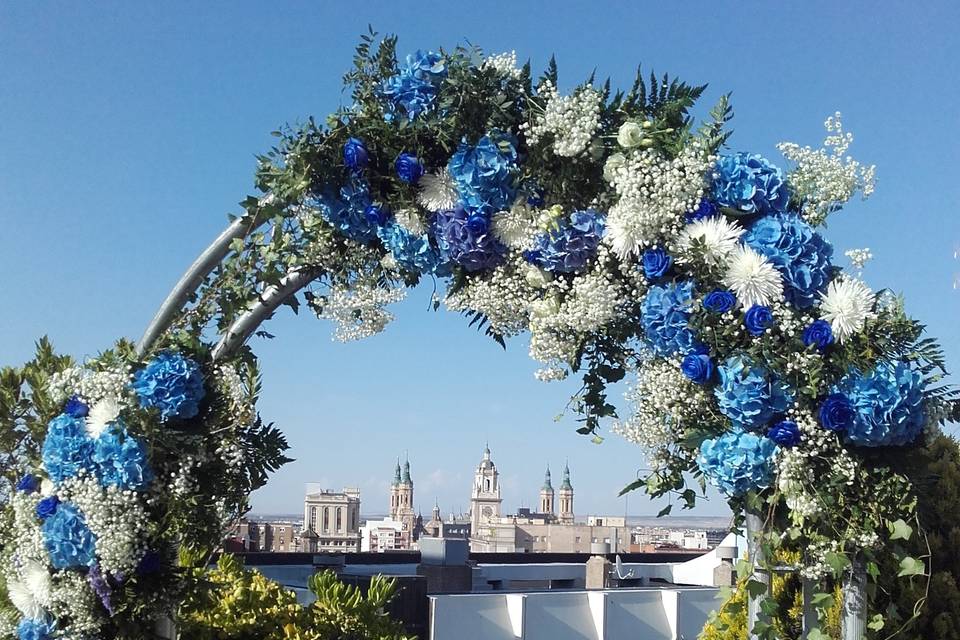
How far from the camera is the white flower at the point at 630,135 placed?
303 cm

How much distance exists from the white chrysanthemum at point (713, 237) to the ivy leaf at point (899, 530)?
34.6 inches

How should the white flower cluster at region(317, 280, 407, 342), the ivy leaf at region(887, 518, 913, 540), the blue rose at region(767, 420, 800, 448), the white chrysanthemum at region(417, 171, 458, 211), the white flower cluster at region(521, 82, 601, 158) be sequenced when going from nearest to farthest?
the ivy leaf at region(887, 518, 913, 540), the blue rose at region(767, 420, 800, 448), the white flower cluster at region(521, 82, 601, 158), the white chrysanthemum at region(417, 171, 458, 211), the white flower cluster at region(317, 280, 407, 342)

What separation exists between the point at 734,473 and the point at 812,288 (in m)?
0.59

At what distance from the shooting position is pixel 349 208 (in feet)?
11.2

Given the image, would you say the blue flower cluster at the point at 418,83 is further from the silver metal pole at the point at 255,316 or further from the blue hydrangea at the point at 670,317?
the blue hydrangea at the point at 670,317

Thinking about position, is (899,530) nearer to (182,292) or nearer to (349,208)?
(349,208)

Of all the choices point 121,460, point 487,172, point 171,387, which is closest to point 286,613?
point 121,460

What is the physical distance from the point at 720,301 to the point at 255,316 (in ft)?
5.34

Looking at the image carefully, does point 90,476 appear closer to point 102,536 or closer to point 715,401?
point 102,536

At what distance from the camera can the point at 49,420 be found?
11.6 feet

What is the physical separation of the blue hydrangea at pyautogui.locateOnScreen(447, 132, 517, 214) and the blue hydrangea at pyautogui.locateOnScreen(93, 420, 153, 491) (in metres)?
1.38

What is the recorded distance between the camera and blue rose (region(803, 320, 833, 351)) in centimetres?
280

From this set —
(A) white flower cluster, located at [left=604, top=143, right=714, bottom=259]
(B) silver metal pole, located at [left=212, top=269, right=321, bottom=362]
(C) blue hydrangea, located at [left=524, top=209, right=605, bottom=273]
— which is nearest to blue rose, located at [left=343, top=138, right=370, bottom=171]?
(B) silver metal pole, located at [left=212, top=269, right=321, bottom=362]

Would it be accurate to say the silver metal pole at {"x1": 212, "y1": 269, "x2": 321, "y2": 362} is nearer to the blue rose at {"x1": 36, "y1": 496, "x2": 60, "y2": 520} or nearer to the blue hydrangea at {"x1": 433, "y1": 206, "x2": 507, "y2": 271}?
the blue hydrangea at {"x1": 433, "y1": 206, "x2": 507, "y2": 271}
